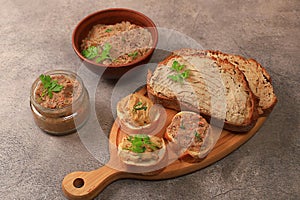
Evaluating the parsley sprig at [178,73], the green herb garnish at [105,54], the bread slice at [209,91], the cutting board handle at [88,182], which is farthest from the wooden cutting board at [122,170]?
the green herb garnish at [105,54]

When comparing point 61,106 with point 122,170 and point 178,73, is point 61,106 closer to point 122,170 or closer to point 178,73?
point 122,170

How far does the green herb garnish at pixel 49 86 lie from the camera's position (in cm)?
360

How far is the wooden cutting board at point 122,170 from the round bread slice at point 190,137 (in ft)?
0.26

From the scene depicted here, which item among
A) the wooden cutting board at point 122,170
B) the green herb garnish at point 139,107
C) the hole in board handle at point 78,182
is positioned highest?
the green herb garnish at point 139,107

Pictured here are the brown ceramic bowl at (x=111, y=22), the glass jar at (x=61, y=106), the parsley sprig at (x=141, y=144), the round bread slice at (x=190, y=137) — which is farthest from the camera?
the brown ceramic bowl at (x=111, y=22)

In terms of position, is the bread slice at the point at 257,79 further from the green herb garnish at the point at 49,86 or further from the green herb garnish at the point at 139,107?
the green herb garnish at the point at 49,86

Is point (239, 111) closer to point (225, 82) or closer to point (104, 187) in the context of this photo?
point (225, 82)

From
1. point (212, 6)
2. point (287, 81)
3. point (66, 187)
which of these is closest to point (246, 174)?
point (287, 81)

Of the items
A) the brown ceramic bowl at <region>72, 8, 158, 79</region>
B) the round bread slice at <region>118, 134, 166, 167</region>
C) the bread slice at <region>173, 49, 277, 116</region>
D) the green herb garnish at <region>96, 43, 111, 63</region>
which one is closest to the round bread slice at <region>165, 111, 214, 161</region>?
the round bread slice at <region>118, 134, 166, 167</region>

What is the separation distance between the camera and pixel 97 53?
3988mm

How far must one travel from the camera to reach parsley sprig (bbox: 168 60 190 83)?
376 cm

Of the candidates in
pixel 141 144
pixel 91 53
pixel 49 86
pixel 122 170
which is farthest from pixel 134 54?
pixel 122 170

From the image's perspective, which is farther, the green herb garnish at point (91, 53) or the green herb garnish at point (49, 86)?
the green herb garnish at point (91, 53)

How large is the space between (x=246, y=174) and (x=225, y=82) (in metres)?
0.78
